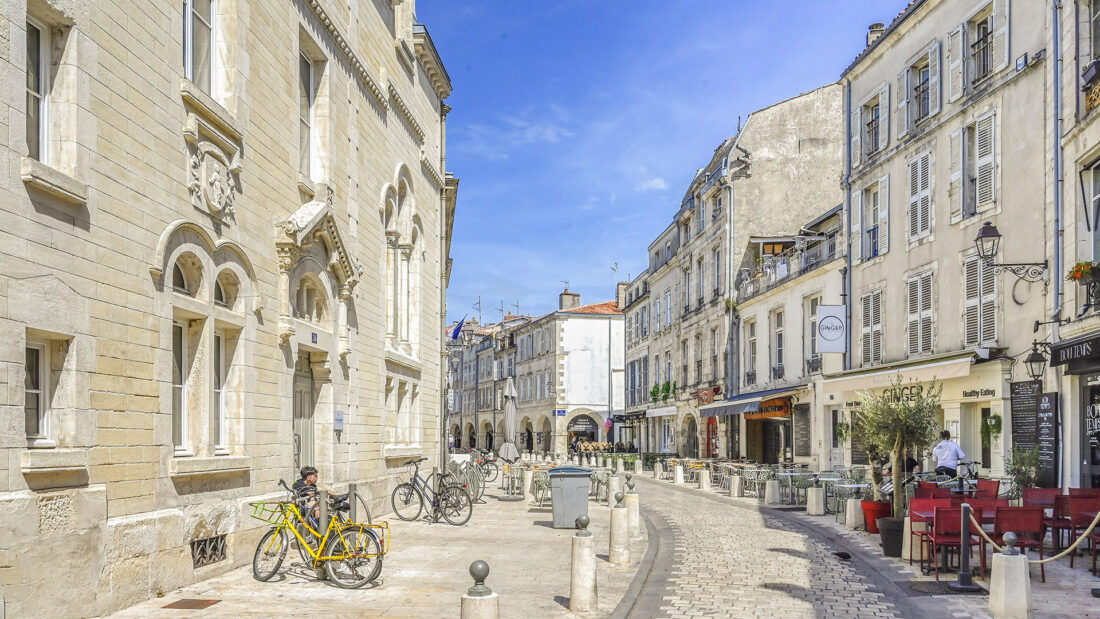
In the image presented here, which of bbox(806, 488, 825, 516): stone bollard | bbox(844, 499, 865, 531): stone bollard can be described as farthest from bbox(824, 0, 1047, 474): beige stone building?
bbox(844, 499, 865, 531): stone bollard

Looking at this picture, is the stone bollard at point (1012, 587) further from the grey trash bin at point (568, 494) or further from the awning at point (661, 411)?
the awning at point (661, 411)

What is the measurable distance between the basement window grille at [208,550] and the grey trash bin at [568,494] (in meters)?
5.58

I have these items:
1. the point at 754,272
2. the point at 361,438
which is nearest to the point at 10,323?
the point at 361,438

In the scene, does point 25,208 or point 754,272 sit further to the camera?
point 754,272

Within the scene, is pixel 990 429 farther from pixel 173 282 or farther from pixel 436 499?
pixel 173 282

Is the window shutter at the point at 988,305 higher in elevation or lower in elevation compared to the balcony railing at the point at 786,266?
lower

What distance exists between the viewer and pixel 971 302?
55.9ft

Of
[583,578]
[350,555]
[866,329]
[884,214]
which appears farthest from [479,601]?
[866,329]

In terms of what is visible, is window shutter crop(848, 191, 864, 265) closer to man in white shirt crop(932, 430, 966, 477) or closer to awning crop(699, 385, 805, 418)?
awning crop(699, 385, 805, 418)

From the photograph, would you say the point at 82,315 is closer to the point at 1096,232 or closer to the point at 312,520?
→ the point at 312,520

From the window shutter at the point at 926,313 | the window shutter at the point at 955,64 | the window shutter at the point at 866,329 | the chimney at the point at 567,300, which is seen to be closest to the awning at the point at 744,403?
the window shutter at the point at 866,329

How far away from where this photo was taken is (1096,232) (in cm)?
1330

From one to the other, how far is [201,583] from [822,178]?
2607 centimetres

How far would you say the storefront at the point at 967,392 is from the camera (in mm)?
15867
